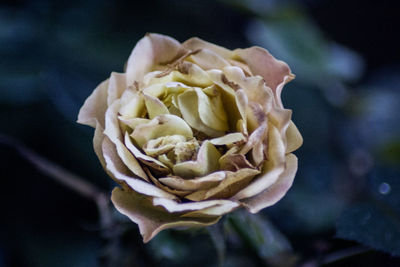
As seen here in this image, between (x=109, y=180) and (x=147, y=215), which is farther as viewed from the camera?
(x=109, y=180)

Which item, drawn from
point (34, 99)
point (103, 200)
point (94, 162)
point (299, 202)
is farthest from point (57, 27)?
point (299, 202)

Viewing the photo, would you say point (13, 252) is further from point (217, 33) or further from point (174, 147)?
point (217, 33)

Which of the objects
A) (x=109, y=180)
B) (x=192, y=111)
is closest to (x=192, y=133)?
(x=192, y=111)

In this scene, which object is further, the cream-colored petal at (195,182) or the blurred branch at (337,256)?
the blurred branch at (337,256)

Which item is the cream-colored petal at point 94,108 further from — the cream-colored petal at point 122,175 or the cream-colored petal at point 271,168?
the cream-colored petal at point 271,168

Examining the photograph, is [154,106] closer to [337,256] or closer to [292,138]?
[292,138]

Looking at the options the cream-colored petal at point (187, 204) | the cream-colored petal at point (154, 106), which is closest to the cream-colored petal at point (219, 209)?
the cream-colored petal at point (187, 204)
